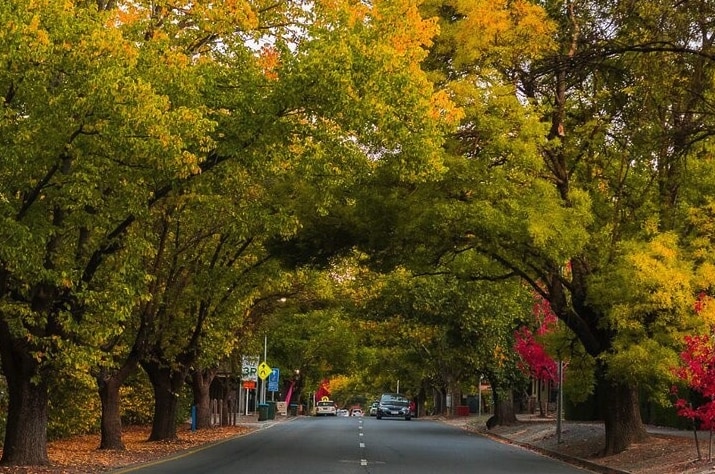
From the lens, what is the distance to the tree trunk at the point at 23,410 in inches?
650

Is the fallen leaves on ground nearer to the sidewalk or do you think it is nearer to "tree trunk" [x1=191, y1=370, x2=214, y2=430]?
"tree trunk" [x1=191, y1=370, x2=214, y2=430]

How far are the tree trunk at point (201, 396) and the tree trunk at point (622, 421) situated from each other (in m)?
18.1

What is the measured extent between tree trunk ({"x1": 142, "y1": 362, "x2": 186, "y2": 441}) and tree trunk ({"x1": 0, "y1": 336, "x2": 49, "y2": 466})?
1018cm

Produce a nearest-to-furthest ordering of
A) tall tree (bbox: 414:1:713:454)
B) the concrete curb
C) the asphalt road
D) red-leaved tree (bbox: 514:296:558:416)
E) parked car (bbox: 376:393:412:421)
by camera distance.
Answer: the asphalt road
tall tree (bbox: 414:1:713:454)
the concrete curb
red-leaved tree (bbox: 514:296:558:416)
parked car (bbox: 376:393:412:421)

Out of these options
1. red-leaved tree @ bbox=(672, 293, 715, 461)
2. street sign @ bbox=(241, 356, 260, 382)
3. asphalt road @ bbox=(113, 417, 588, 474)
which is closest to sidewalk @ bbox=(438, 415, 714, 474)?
asphalt road @ bbox=(113, 417, 588, 474)

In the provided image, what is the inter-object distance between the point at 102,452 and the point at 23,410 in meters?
4.98

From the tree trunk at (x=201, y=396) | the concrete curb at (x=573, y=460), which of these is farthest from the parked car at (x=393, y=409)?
the concrete curb at (x=573, y=460)

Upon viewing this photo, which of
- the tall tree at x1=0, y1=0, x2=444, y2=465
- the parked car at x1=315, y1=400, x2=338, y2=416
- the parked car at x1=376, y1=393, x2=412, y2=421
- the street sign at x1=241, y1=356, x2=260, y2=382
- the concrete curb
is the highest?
the tall tree at x1=0, y1=0, x2=444, y2=465

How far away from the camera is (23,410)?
55.2 ft

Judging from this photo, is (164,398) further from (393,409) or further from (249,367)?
(393,409)

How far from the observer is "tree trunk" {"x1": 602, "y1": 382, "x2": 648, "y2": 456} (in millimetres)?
21500

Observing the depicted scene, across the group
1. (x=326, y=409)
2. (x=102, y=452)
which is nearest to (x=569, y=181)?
(x=102, y=452)

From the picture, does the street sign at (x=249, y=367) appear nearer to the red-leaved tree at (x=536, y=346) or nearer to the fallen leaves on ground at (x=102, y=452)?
the fallen leaves on ground at (x=102, y=452)

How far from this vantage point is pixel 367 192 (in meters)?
19.7
